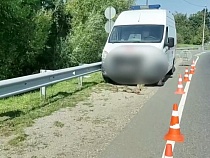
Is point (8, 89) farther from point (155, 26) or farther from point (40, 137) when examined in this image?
point (155, 26)

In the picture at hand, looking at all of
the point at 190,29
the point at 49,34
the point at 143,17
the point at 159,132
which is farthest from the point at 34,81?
the point at 190,29

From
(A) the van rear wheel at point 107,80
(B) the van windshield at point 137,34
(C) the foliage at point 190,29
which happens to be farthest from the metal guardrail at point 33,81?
(C) the foliage at point 190,29

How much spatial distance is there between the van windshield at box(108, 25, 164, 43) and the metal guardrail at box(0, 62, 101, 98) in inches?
76.6

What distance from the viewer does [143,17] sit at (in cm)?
1288

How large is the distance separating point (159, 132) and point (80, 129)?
1.42 m

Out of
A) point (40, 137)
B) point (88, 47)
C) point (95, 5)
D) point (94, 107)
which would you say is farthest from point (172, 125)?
point (95, 5)

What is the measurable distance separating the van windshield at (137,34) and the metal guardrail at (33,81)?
6.39 feet

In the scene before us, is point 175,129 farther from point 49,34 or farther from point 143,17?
point 49,34

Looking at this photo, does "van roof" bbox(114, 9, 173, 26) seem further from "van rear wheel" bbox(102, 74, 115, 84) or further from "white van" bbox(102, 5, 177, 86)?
"van rear wheel" bbox(102, 74, 115, 84)

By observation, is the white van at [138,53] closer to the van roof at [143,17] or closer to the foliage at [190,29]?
the van roof at [143,17]

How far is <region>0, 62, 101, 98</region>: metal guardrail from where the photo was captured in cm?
660

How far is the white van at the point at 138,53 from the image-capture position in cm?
1076

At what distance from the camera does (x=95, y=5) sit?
26.1 meters

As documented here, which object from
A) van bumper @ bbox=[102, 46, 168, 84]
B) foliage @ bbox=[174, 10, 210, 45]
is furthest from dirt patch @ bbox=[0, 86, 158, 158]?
foliage @ bbox=[174, 10, 210, 45]
